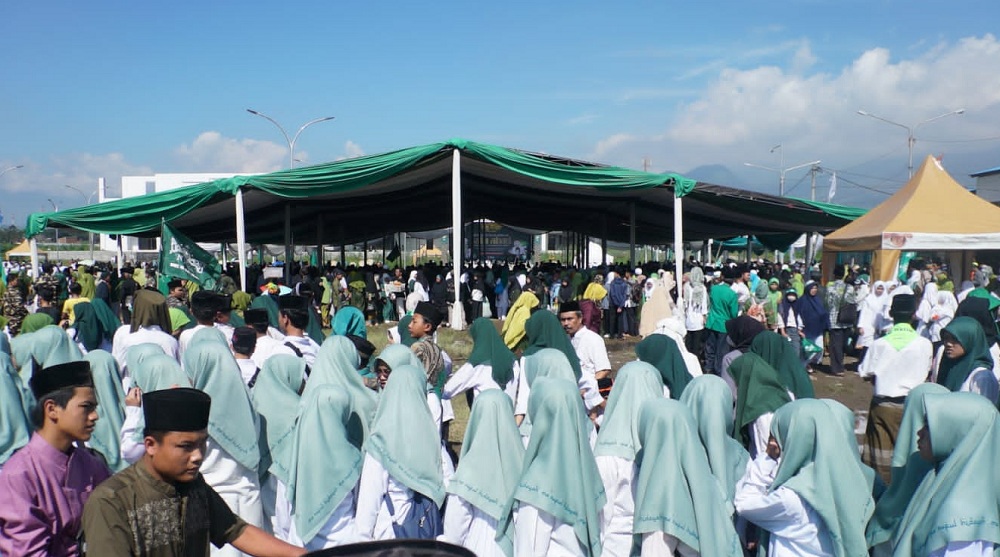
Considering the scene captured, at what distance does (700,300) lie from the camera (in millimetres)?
11281

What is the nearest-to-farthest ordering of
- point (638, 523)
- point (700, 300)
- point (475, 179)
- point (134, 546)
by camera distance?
point (134, 546) → point (638, 523) → point (700, 300) → point (475, 179)

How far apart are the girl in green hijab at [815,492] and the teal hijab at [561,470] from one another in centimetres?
66

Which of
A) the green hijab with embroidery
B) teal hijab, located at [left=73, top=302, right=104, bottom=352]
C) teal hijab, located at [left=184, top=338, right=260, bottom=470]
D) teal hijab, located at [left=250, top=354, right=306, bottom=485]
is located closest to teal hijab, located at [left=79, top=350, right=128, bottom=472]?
teal hijab, located at [left=184, top=338, right=260, bottom=470]

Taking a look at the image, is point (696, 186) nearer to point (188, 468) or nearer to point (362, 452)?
point (362, 452)

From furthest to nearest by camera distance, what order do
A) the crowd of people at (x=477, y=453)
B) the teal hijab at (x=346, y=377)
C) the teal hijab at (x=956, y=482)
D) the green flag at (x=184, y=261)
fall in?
the green flag at (x=184, y=261) < the teal hijab at (x=346, y=377) < the teal hijab at (x=956, y=482) < the crowd of people at (x=477, y=453)

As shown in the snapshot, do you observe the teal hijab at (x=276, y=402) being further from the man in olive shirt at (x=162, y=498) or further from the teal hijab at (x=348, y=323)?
the man in olive shirt at (x=162, y=498)

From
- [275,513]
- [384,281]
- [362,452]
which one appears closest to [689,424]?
[362,452]

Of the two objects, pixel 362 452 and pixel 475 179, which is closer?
pixel 362 452

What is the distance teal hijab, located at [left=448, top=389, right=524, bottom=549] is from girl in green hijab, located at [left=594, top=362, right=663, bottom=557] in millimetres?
444

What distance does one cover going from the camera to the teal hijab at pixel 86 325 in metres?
6.71

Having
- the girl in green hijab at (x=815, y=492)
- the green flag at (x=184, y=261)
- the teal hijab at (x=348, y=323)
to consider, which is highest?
the green flag at (x=184, y=261)

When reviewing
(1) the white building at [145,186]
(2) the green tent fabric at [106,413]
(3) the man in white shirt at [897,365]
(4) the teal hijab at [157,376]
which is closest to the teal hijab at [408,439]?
(4) the teal hijab at [157,376]

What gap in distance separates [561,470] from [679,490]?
0.48 meters

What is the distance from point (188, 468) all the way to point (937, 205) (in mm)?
14015
